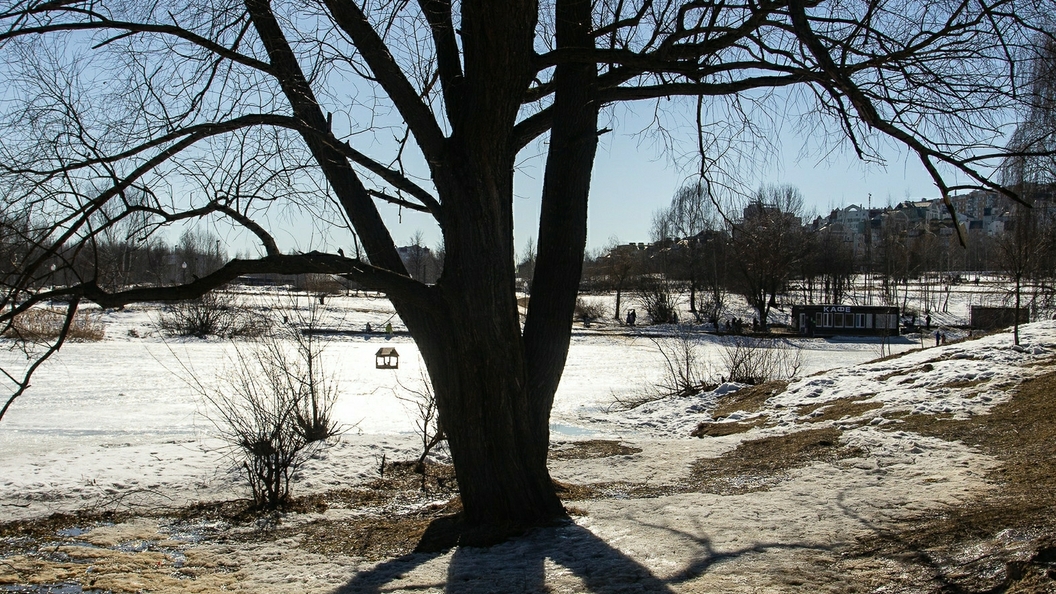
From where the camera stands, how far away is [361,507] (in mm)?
7645

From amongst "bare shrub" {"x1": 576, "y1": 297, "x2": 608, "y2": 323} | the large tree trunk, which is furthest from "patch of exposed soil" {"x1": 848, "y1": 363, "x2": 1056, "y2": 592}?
"bare shrub" {"x1": 576, "y1": 297, "x2": 608, "y2": 323}

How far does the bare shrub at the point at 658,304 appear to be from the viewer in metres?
49.8

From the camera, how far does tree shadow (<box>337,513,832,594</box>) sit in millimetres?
4070

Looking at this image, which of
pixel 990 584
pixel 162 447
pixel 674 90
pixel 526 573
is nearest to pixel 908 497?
pixel 990 584

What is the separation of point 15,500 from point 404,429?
22.0 ft

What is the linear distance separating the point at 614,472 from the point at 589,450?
6.59 feet

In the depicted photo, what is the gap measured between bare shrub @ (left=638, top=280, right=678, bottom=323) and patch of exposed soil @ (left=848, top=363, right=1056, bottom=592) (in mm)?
43187

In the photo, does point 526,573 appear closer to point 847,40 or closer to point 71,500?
point 847,40

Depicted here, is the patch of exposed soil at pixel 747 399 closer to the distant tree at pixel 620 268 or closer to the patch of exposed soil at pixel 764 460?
the patch of exposed soil at pixel 764 460

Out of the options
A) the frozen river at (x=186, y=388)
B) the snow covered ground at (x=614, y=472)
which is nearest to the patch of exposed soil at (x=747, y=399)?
the snow covered ground at (x=614, y=472)

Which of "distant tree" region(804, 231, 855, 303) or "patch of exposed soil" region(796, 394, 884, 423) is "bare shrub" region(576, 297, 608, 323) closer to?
"distant tree" region(804, 231, 855, 303)

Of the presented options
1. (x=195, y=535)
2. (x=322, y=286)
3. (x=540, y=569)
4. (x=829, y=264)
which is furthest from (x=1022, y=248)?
(x=829, y=264)

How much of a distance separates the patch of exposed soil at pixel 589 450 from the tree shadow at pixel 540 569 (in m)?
4.99

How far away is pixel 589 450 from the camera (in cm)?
1075
